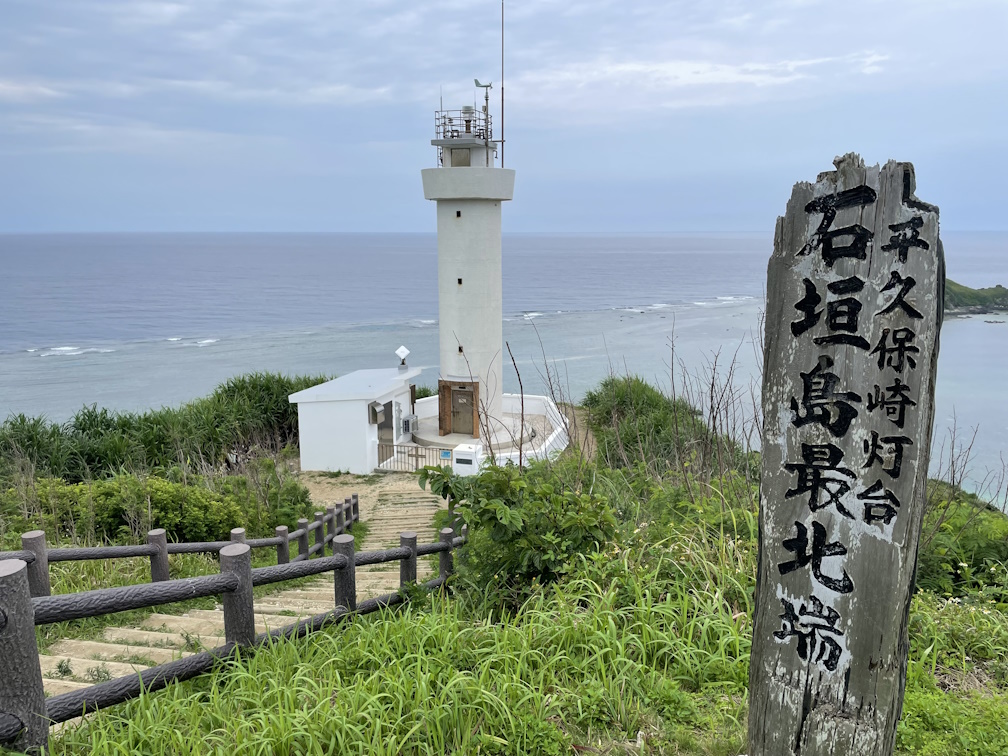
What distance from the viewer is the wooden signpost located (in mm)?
1893

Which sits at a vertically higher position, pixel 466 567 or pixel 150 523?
pixel 466 567

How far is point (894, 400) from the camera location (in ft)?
6.29

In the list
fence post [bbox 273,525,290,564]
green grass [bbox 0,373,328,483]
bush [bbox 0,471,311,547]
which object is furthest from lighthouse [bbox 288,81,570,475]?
fence post [bbox 273,525,290,564]

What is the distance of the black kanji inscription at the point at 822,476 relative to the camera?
1.98m

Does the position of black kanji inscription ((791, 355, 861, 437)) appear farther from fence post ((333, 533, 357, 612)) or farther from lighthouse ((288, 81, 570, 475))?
lighthouse ((288, 81, 570, 475))

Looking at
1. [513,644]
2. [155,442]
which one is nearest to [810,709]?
[513,644]

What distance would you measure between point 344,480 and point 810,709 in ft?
40.1

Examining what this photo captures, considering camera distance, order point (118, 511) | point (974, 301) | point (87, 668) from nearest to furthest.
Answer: point (87, 668) < point (118, 511) < point (974, 301)

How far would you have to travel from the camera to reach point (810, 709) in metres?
2.09

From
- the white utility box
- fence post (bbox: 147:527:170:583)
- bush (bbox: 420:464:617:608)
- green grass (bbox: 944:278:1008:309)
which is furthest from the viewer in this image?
green grass (bbox: 944:278:1008:309)

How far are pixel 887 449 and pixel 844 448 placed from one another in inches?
4.2

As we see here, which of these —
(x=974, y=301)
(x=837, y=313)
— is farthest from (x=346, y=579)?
(x=974, y=301)

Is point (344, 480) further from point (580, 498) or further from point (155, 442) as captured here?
point (580, 498)

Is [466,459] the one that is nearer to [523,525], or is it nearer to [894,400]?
[523,525]
